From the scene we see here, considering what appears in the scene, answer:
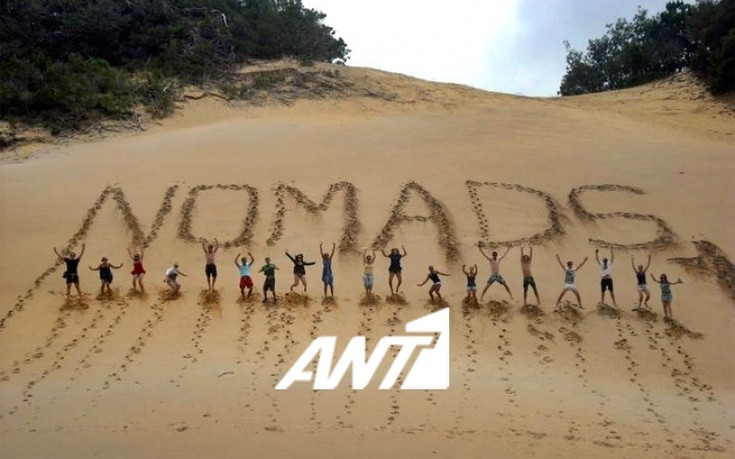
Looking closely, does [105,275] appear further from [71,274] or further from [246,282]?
[246,282]

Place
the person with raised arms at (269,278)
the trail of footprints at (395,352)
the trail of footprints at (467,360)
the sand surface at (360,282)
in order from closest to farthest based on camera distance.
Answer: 1. the sand surface at (360,282)
2. the trail of footprints at (395,352)
3. the trail of footprints at (467,360)
4. the person with raised arms at (269,278)

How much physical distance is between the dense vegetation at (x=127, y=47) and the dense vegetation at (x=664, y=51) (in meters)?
14.4

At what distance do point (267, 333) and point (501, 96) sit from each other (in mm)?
18282

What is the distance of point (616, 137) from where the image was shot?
24.1 m

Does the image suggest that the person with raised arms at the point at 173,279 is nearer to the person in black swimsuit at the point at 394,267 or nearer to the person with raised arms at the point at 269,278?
the person with raised arms at the point at 269,278

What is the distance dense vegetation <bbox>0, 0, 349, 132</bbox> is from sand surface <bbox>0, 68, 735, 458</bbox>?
78.4 inches

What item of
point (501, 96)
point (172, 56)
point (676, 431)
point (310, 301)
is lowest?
point (676, 431)

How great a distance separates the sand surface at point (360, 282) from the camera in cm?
1024

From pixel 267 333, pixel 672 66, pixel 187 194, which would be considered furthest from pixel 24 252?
pixel 672 66

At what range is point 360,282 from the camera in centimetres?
1550

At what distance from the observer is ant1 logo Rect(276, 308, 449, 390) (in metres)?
11.6

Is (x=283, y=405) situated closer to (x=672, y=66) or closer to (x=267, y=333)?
(x=267, y=333)

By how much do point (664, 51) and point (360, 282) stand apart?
82.2ft

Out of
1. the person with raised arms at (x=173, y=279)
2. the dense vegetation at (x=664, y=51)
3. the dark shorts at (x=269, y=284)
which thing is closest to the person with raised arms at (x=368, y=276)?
the dark shorts at (x=269, y=284)
